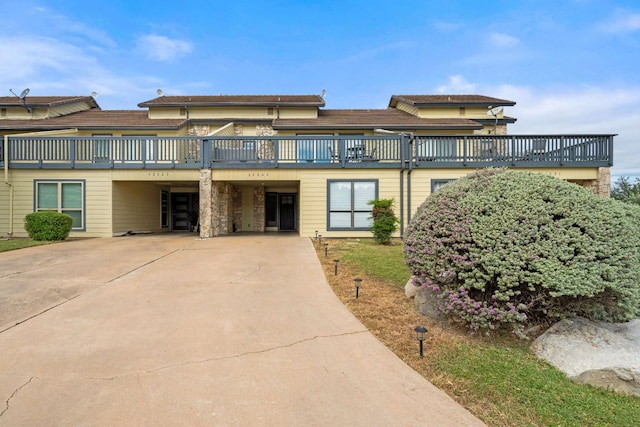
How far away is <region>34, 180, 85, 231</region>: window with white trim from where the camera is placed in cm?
1320

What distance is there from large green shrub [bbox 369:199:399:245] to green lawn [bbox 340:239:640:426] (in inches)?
281

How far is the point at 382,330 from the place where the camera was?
4.32 metres

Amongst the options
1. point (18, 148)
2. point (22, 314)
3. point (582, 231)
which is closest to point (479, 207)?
point (582, 231)

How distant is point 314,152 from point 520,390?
37.5ft

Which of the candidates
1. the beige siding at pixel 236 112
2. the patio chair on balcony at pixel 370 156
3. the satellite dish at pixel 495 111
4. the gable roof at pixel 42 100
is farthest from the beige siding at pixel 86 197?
the satellite dish at pixel 495 111

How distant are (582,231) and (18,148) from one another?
712 inches

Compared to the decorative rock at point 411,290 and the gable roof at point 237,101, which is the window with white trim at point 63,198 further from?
the decorative rock at point 411,290

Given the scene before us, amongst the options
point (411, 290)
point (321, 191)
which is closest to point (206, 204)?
point (321, 191)

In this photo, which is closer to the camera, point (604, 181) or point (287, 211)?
point (604, 181)

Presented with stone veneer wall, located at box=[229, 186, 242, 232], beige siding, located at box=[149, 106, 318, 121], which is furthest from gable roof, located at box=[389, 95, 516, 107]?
stone veneer wall, located at box=[229, 186, 242, 232]

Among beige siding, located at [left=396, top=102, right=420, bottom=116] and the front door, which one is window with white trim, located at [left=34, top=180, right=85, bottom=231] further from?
beige siding, located at [left=396, top=102, right=420, bottom=116]

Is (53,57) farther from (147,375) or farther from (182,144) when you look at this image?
(147,375)

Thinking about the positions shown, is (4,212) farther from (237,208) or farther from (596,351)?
(596,351)

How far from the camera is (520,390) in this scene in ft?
9.53
